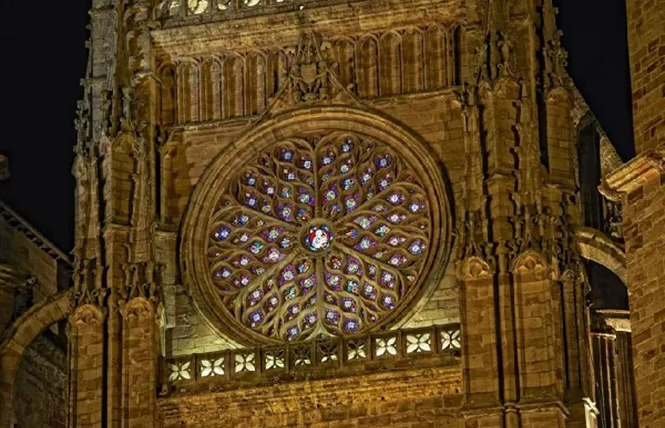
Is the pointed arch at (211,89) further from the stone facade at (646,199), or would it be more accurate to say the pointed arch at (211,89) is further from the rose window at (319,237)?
the stone facade at (646,199)

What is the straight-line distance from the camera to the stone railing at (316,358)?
146ft

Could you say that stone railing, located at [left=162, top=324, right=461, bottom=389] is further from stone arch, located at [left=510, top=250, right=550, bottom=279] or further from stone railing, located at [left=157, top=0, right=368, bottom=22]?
stone railing, located at [left=157, top=0, right=368, bottom=22]

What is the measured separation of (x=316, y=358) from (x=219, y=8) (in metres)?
7.21

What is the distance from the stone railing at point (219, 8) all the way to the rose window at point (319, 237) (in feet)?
8.07

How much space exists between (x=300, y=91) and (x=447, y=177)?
326cm

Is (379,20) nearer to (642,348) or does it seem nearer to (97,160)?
(97,160)

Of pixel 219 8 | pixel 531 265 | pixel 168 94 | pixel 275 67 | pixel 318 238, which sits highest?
pixel 219 8

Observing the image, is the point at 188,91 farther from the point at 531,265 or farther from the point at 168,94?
the point at 531,265

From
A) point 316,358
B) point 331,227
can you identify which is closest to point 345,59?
point 331,227

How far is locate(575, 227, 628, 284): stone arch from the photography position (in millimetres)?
44969

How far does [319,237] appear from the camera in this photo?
4691 centimetres

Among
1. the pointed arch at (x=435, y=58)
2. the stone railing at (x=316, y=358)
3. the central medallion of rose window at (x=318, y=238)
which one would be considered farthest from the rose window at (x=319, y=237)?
the pointed arch at (x=435, y=58)

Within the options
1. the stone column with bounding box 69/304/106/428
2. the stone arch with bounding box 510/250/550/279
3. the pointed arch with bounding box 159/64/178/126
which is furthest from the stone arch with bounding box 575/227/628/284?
the stone column with bounding box 69/304/106/428

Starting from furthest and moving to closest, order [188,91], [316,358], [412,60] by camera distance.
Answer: [188,91] → [412,60] → [316,358]
